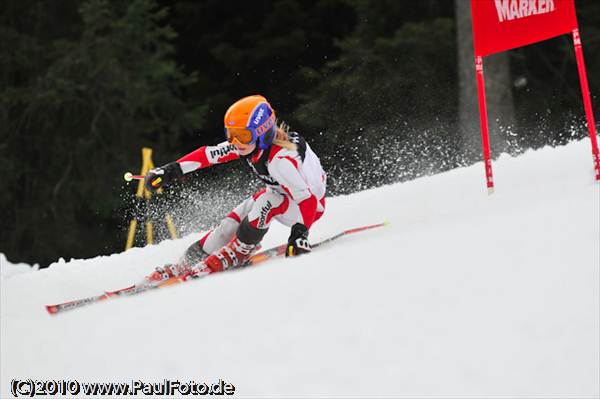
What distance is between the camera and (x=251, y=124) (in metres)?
5.57

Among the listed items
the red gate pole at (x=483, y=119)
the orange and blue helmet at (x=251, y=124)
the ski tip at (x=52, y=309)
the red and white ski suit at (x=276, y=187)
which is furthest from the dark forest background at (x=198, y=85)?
the ski tip at (x=52, y=309)

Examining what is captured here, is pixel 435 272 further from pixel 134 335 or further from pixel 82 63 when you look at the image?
pixel 82 63

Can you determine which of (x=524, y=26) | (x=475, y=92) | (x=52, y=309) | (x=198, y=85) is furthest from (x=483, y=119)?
(x=198, y=85)

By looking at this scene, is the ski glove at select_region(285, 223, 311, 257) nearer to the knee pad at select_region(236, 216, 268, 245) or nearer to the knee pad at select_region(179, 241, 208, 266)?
the knee pad at select_region(236, 216, 268, 245)

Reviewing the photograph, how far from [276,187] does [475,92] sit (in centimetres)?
706

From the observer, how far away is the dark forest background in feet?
43.1

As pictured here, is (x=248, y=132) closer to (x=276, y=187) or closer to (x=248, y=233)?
(x=276, y=187)

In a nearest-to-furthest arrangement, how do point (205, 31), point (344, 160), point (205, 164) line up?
point (205, 164) → point (344, 160) → point (205, 31)

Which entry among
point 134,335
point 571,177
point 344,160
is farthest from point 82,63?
point 134,335

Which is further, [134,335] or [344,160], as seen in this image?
[344,160]

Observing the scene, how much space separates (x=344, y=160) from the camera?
11.7 metres

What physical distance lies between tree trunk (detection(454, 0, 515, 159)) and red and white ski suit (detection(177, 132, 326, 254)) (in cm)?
623

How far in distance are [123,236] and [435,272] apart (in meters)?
11.4

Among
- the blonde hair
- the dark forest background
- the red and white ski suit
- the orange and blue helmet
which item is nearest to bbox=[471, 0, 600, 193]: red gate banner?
the red and white ski suit
